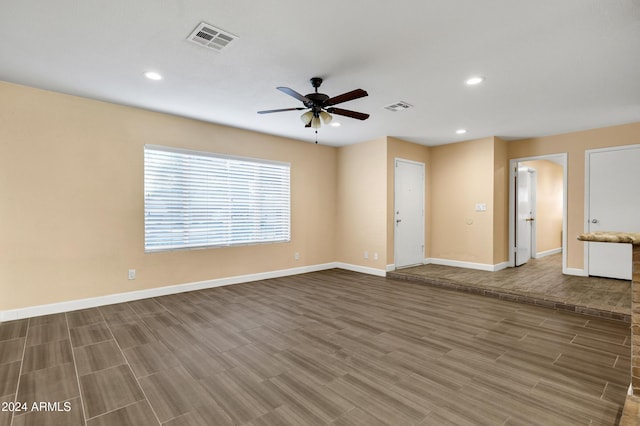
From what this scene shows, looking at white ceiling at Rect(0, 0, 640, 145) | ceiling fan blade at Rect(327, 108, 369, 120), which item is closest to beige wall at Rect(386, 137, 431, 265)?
white ceiling at Rect(0, 0, 640, 145)

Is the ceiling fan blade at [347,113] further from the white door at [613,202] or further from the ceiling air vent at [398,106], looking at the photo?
the white door at [613,202]

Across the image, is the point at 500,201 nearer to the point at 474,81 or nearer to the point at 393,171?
the point at 393,171

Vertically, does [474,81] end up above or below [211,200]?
above

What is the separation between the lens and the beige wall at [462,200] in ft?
19.7

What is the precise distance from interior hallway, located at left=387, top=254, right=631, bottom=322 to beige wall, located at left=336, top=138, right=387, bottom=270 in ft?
2.48

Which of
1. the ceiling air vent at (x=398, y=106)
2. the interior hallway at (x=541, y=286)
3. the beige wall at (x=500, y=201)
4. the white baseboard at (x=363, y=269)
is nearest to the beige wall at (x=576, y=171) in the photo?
the interior hallway at (x=541, y=286)

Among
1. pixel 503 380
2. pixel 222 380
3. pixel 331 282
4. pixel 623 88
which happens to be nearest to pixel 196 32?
pixel 222 380

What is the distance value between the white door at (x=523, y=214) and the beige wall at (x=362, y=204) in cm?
292

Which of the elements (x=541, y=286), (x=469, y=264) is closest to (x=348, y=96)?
(x=541, y=286)

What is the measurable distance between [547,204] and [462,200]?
356 centimetres

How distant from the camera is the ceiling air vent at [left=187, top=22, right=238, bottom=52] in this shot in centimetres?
248

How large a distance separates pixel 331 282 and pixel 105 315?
11.1 feet

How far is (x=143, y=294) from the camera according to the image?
4430 millimetres

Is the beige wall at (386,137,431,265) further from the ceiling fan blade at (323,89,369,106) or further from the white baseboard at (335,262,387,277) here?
the ceiling fan blade at (323,89,369,106)
